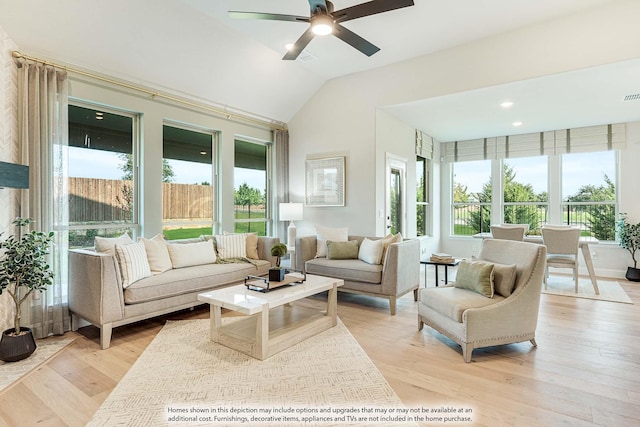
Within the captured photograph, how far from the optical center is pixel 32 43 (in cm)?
314

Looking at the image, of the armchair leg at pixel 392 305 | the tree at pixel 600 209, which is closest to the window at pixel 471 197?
the tree at pixel 600 209

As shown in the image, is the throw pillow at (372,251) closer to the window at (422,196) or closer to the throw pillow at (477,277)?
the throw pillow at (477,277)

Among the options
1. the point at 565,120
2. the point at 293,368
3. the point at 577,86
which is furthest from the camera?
the point at 565,120

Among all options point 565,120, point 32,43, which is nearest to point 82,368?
point 32,43

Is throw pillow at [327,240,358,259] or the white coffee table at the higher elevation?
throw pillow at [327,240,358,259]

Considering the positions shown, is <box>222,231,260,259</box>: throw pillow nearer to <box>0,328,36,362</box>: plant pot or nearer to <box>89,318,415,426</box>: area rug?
<box>89,318,415,426</box>: area rug

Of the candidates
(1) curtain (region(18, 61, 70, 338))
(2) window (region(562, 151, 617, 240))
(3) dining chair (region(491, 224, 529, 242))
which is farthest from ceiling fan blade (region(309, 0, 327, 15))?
(2) window (region(562, 151, 617, 240))

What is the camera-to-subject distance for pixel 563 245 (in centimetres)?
483

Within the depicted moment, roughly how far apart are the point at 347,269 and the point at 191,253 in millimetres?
1886

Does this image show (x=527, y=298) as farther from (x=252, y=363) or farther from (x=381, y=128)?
(x=381, y=128)

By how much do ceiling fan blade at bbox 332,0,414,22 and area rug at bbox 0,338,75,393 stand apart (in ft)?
12.0

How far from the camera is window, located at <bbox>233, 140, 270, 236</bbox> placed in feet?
18.1

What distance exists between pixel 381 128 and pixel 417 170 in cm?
192

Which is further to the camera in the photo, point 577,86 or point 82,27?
point 577,86
